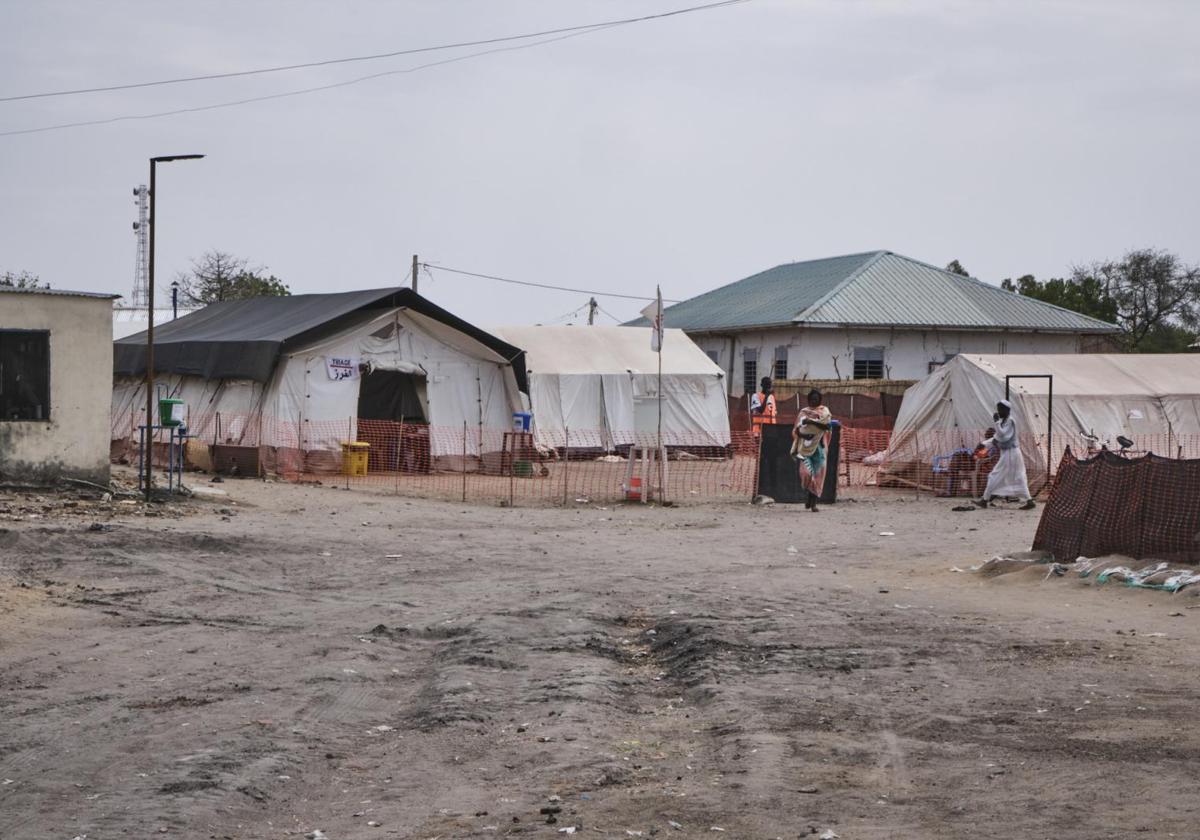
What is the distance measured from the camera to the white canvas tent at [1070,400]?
92.4ft

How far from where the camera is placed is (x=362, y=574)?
14.1 metres

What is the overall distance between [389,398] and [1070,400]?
14.6 meters

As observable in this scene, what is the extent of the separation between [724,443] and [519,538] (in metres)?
20.2

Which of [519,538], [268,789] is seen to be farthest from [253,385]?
[268,789]

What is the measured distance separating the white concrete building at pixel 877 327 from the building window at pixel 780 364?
0.03 meters

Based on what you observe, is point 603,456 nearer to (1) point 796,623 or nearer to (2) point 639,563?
(2) point 639,563

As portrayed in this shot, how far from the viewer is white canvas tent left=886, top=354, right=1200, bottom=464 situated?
92.4 feet

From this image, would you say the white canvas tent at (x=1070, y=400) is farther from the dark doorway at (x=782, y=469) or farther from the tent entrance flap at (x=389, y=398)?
the tent entrance flap at (x=389, y=398)

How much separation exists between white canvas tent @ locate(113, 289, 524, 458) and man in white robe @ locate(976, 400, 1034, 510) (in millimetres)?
9868

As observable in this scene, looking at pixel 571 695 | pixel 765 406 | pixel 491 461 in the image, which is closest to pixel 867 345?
pixel 765 406

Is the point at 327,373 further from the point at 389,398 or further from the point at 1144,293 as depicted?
the point at 1144,293

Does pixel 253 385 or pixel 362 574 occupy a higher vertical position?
pixel 253 385

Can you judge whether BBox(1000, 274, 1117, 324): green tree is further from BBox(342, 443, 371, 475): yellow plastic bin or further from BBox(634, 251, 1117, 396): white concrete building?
BBox(342, 443, 371, 475): yellow plastic bin

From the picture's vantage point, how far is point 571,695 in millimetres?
8562
